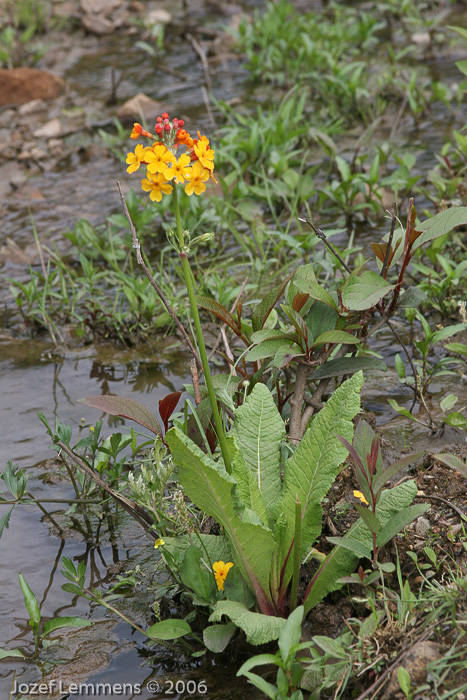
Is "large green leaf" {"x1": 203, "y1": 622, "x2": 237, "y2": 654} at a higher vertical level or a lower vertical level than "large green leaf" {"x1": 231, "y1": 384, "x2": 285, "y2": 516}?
lower

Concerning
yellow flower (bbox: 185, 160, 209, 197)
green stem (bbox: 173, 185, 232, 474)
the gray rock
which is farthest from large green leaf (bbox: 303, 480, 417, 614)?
the gray rock

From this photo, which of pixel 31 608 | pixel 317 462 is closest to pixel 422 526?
pixel 317 462

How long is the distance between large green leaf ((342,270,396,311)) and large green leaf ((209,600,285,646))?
0.89 metres

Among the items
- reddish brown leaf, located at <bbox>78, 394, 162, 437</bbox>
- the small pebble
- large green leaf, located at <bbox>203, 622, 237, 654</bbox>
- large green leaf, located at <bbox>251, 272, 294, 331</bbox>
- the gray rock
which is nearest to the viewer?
large green leaf, located at <bbox>203, 622, 237, 654</bbox>

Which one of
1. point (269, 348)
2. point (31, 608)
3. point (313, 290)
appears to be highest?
point (313, 290)

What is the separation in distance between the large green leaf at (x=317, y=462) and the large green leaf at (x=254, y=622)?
0.21 m

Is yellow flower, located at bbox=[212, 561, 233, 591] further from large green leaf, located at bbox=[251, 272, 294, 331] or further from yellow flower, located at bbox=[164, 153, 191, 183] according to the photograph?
yellow flower, located at bbox=[164, 153, 191, 183]

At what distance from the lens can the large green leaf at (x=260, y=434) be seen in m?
2.11

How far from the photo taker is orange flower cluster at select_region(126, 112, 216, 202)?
67.1 inches

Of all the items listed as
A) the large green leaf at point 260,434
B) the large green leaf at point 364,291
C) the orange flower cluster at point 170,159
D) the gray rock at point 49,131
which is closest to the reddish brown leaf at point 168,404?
the large green leaf at point 260,434

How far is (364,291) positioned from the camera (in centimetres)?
217

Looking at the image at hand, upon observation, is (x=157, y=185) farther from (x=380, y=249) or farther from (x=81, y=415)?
(x=81, y=415)

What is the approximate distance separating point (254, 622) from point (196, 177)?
3.59ft

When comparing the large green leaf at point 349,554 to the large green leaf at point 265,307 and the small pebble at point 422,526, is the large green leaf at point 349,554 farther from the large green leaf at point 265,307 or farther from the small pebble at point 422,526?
the large green leaf at point 265,307
